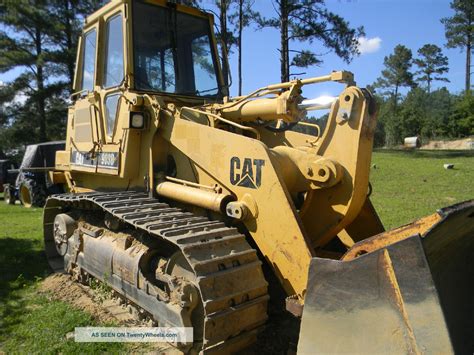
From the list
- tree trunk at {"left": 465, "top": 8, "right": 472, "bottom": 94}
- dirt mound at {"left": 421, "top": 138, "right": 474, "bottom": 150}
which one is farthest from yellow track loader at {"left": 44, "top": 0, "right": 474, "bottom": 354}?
tree trunk at {"left": 465, "top": 8, "right": 472, "bottom": 94}

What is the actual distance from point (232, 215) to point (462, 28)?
47673mm

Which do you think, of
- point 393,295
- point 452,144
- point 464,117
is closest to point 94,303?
point 393,295

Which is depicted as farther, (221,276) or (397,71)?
(397,71)

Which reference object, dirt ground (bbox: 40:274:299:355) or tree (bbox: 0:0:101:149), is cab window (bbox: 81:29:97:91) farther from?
tree (bbox: 0:0:101:149)

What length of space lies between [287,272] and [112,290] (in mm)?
2041

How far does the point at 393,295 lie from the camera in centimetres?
246

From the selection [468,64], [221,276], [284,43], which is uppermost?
[468,64]

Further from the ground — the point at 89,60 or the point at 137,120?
the point at 89,60

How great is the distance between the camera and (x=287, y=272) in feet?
10.8

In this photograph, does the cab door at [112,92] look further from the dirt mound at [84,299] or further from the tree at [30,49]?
the tree at [30,49]

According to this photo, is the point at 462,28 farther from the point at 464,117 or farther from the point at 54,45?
the point at 54,45

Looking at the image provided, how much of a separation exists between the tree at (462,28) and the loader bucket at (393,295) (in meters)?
45.5

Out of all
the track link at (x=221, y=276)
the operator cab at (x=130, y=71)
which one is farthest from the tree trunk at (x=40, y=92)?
the track link at (x=221, y=276)

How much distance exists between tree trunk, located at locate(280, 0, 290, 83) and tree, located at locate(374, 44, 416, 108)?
135 ft
